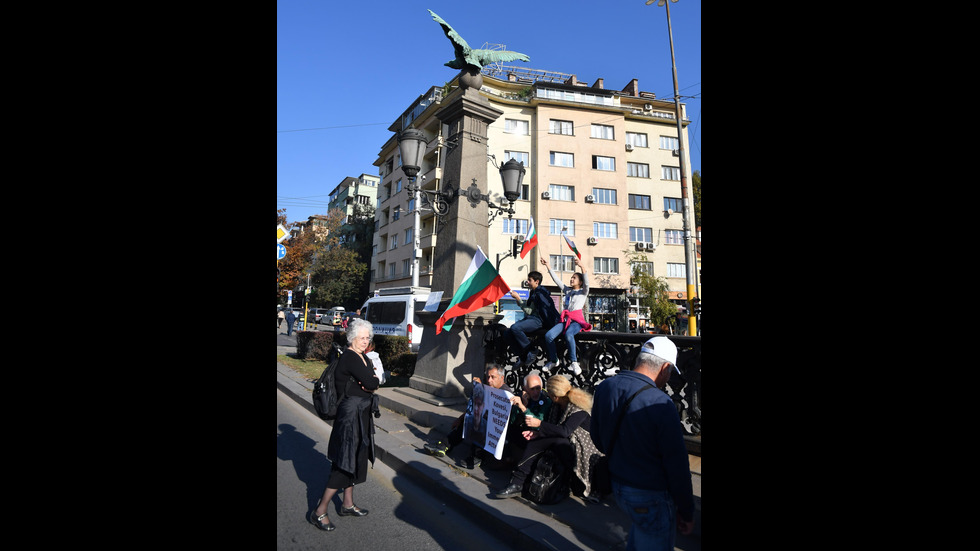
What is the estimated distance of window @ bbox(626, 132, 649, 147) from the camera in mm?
41469

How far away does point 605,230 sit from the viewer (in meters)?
39.2

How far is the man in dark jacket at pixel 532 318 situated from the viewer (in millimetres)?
7117

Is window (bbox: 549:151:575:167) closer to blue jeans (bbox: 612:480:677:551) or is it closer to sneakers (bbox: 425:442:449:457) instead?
sneakers (bbox: 425:442:449:457)

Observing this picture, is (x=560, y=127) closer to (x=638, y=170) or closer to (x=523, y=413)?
(x=638, y=170)

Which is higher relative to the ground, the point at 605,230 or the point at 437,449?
the point at 605,230

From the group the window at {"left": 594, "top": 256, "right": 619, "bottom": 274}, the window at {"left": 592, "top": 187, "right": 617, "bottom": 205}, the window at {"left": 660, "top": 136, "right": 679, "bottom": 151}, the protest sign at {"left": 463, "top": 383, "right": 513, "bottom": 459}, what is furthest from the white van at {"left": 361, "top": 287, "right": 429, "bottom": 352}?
the window at {"left": 660, "top": 136, "right": 679, "bottom": 151}

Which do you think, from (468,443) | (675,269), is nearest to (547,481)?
(468,443)

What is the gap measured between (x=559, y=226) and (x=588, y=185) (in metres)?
4.25

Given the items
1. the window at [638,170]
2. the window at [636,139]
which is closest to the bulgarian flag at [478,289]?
the window at [638,170]

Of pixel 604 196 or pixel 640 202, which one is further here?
pixel 640 202

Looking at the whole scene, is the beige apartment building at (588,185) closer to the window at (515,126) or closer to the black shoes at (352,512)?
the window at (515,126)

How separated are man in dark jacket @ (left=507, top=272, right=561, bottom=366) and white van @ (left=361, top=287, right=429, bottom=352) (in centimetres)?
1352
